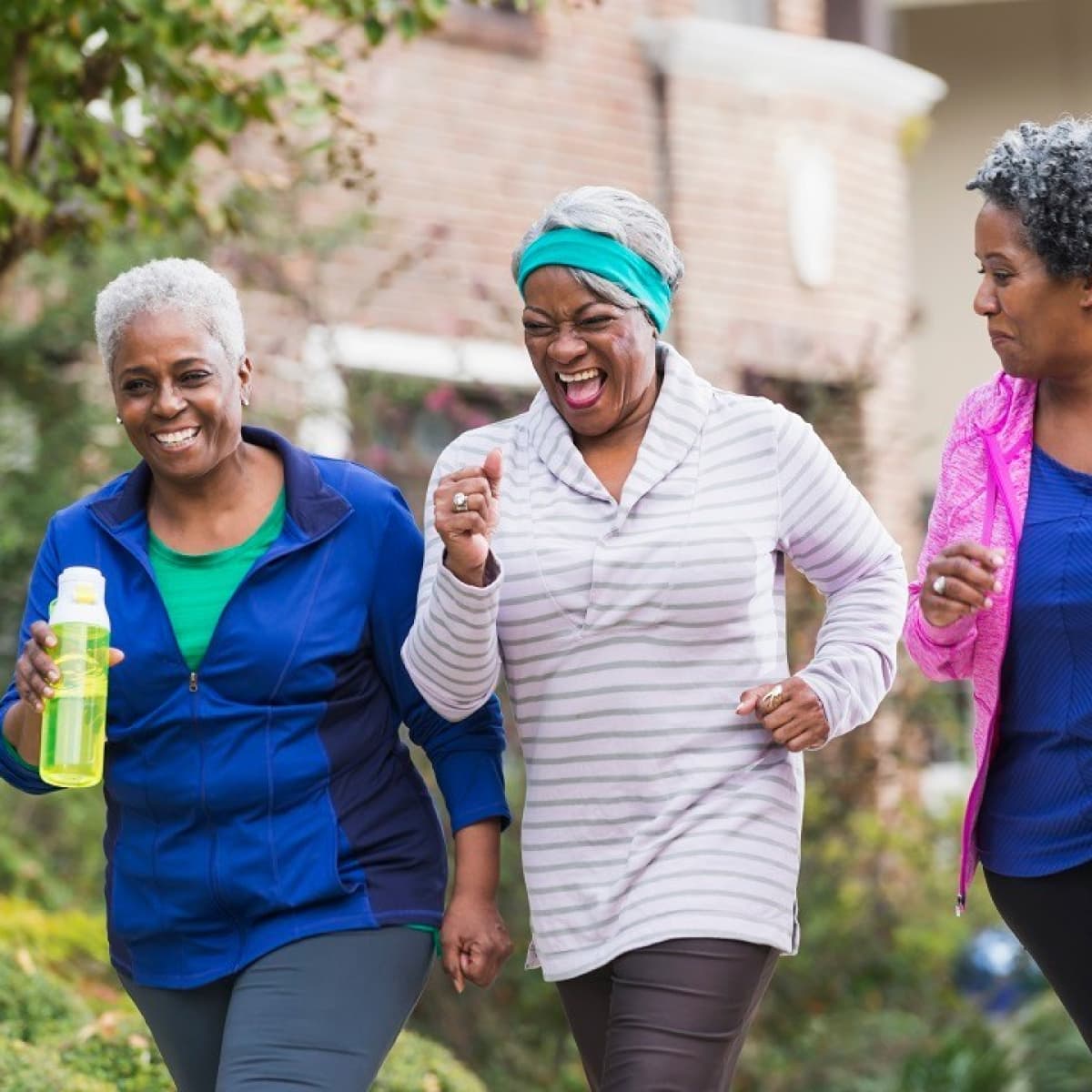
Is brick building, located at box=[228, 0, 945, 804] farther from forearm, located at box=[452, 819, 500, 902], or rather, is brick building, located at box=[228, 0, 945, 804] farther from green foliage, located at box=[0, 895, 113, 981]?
forearm, located at box=[452, 819, 500, 902]

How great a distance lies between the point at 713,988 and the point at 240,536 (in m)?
1.18

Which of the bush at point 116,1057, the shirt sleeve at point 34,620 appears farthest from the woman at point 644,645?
the bush at point 116,1057

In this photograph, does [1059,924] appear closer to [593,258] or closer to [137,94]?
[593,258]

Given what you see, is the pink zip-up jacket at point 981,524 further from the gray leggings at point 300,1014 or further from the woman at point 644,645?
the gray leggings at point 300,1014

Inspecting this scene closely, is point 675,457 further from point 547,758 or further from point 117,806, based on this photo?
point 117,806

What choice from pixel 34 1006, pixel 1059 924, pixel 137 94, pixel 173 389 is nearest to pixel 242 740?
pixel 173 389

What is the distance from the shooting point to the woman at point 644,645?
4035 millimetres

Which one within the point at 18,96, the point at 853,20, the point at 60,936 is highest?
the point at 853,20

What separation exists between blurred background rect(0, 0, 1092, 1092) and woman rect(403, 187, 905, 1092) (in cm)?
162

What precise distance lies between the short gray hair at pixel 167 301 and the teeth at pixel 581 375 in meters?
0.61

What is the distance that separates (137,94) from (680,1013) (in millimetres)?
3346

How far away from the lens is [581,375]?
13.7 ft

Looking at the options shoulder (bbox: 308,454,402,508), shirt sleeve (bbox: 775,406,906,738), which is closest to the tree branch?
shoulder (bbox: 308,454,402,508)

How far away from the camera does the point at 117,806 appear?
14.0 ft
